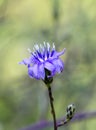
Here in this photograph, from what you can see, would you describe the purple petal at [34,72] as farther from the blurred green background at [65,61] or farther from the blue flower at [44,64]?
the blurred green background at [65,61]

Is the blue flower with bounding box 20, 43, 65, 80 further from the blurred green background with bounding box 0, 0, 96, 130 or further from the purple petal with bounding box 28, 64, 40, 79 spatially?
the blurred green background with bounding box 0, 0, 96, 130

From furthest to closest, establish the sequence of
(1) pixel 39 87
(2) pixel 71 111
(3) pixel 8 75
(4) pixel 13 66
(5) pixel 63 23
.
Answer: (4) pixel 13 66
(3) pixel 8 75
(5) pixel 63 23
(1) pixel 39 87
(2) pixel 71 111

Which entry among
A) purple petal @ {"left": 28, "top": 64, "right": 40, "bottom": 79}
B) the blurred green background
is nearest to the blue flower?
purple petal @ {"left": 28, "top": 64, "right": 40, "bottom": 79}

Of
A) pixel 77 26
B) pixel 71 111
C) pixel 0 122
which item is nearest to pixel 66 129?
pixel 0 122

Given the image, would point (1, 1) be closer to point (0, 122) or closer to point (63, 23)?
point (63, 23)

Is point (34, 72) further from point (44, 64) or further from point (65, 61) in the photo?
point (65, 61)

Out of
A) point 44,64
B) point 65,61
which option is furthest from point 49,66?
Result: point 65,61
